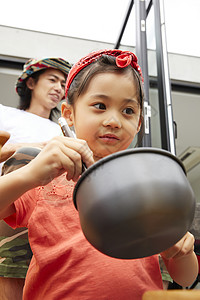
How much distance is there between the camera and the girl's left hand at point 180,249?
0.46 m

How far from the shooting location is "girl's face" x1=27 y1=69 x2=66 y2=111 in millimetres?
1406

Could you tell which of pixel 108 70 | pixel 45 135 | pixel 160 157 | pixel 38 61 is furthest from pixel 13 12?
pixel 160 157

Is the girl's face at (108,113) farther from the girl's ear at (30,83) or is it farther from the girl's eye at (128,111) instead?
the girl's ear at (30,83)

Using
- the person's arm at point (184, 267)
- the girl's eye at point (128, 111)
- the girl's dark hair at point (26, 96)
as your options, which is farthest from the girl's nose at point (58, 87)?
the person's arm at point (184, 267)

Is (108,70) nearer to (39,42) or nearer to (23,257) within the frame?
(23,257)

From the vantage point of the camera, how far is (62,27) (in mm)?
2154

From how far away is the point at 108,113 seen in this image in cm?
59

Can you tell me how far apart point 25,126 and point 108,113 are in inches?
26.7

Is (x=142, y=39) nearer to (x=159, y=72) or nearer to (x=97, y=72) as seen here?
(x=159, y=72)

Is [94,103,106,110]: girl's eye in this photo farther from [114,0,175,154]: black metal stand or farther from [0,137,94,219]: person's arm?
[114,0,175,154]: black metal stand

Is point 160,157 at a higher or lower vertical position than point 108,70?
lower

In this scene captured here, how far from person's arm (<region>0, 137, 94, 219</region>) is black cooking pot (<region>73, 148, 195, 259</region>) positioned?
78 millimetres

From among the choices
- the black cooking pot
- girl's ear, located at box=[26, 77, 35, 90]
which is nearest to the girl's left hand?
the black cooking pot

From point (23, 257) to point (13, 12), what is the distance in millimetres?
1742
